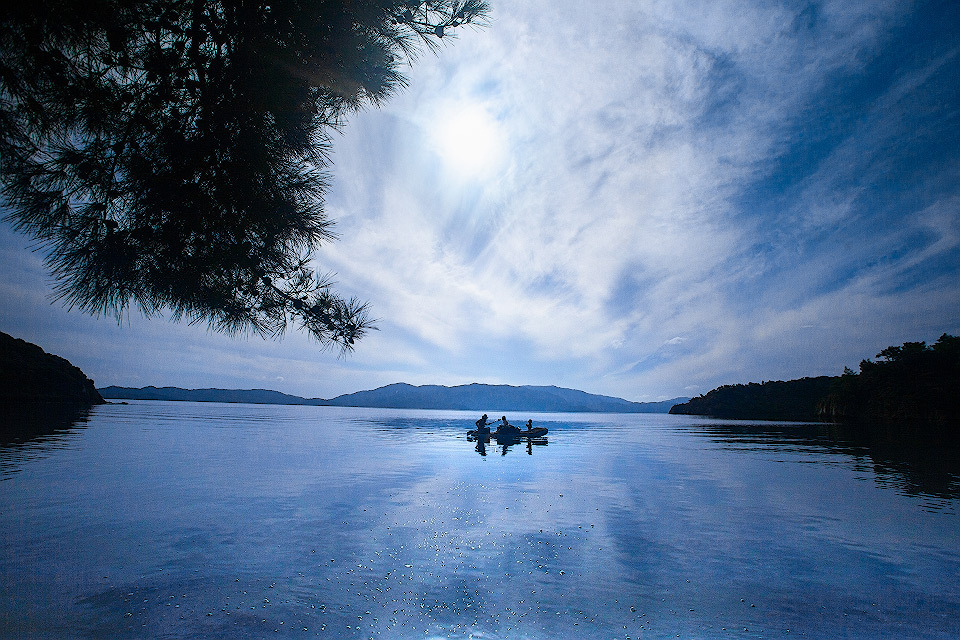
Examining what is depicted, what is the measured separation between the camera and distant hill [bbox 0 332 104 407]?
75.0 m

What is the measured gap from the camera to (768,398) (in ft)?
505

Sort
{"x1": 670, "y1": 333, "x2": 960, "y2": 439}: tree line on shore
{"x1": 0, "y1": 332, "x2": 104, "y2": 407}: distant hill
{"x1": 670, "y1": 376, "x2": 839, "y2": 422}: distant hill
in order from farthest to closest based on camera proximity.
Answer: {"x1": 670, "y1": 376, "x2": 839, "y2": 422}: distant hill < {"x1": 670, "y1": 333, "x2": 960, "y2": 439}: tree line on shore < {"x1": 0, "y1": 332, "x2": 104, "y2": 407}: distant hill

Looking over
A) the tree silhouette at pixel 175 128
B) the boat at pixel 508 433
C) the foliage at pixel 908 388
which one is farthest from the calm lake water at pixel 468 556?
the foliage at pixel 908 388

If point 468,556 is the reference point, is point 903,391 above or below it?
above

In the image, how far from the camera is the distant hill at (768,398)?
140 m

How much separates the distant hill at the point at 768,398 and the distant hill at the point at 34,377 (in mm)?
161907

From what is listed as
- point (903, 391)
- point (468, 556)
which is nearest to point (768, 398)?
point (903, 391)

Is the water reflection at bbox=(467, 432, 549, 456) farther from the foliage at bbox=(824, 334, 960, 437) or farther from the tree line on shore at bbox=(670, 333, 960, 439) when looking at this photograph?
the foliage at bbox=(824, 334, 960, 437)

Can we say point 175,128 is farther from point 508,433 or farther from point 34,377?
point 34,377

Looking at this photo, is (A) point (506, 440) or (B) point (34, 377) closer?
(A) point (506, 440)

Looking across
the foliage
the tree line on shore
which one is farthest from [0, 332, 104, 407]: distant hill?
the foliage

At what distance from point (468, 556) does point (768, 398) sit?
585 ft

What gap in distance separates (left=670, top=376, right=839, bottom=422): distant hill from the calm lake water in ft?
444

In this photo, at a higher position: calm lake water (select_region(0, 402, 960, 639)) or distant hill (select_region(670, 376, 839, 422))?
distant hill (select_region(670, 376, 839, 422))
